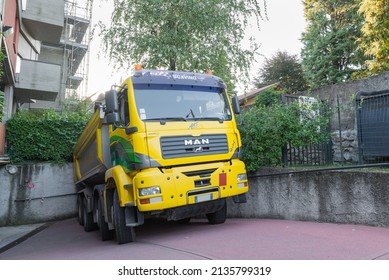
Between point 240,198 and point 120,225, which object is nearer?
point 120,225

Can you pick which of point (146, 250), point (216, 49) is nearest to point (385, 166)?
point (146, 250)

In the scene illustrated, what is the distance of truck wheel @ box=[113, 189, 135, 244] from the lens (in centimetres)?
555

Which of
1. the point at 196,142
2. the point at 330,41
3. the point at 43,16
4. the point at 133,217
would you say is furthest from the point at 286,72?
the point at 133,217

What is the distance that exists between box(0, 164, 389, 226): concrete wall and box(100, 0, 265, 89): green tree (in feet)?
17.3

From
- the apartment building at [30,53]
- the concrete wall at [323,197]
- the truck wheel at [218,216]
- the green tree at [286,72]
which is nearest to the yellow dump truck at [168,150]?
the truck wheel at [218,216]

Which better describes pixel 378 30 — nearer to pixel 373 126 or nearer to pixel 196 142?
pixel 373 126

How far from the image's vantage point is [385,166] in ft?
18.1

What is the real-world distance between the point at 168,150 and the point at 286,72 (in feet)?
108

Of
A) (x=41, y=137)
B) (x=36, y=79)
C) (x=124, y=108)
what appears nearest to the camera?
(x=124, y=108)

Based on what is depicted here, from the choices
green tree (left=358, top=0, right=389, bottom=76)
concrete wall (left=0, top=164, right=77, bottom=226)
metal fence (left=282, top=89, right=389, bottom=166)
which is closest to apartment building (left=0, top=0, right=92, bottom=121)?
concrete wall (left=0, top=164, right=77, bottom=226)

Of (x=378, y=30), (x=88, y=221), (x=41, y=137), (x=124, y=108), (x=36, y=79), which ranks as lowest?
(x=88, y=221)

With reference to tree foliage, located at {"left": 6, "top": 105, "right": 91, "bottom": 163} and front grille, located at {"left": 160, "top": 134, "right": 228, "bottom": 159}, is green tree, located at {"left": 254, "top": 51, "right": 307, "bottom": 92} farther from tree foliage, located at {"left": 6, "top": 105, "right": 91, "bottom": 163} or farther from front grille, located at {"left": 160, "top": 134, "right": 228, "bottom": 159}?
front grille, located at {"left": 160, "top": 134, "right": 228, "bottom": 159}

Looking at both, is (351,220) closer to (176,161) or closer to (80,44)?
(176,161)

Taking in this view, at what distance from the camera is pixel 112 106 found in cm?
545
